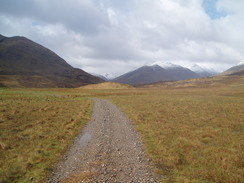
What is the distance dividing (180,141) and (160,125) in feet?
16.6

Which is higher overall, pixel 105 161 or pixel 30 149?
pixel 30 149

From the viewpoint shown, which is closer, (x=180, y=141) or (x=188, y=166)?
(x=188, y=166)

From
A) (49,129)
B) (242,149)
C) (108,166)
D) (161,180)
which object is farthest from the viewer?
(49,129)

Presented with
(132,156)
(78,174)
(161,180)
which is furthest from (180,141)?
A: (78,174)

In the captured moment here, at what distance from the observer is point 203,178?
7.73 metres

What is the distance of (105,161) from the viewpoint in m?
9.18

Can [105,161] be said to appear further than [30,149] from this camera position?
No

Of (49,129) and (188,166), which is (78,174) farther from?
(49,129)

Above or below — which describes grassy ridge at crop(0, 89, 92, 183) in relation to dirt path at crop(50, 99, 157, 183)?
above

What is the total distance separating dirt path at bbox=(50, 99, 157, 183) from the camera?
755 cm

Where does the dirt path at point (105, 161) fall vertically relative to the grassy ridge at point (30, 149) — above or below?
below

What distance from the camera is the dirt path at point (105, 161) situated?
7.55m

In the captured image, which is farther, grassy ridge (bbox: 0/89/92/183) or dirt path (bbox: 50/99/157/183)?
grassy ridge (bbox: 0/89/92/183)

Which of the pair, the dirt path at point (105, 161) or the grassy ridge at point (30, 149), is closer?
the dirt path at point (105, 161)
